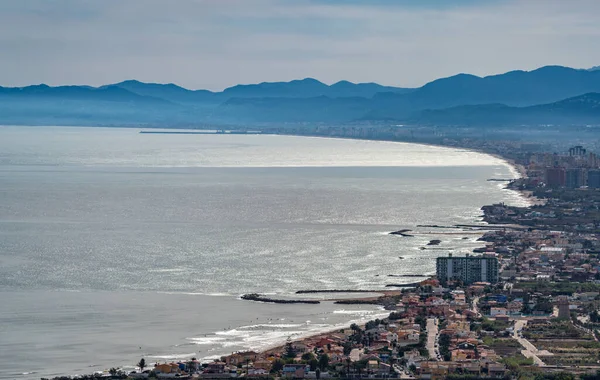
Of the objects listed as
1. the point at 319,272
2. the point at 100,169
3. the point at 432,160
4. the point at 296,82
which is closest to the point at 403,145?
the point at 432,160

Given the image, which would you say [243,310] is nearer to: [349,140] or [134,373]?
[134,373]

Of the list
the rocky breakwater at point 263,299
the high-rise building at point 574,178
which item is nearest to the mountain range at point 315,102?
the high-rise building at point 574,178

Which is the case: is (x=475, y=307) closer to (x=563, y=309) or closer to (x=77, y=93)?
(x=563, y=309)

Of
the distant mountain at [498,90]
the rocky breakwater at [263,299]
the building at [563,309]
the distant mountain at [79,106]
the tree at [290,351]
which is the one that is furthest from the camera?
the distant mountain at [79,106]

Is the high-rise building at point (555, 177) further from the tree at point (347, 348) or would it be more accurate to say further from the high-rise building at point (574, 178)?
the tree at point (347, 348)

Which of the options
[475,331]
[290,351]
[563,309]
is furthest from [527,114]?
[290,351]

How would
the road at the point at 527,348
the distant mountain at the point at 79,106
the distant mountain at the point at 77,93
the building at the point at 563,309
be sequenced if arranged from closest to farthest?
the road at the point at 527,348 → the building at the point at 563,309 → the distant mountain at the point at 79,106 → the distant mountain at the point at 77,93

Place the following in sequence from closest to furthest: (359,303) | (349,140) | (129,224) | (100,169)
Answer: (359,303), (129,224), (100,169), (349,140)
